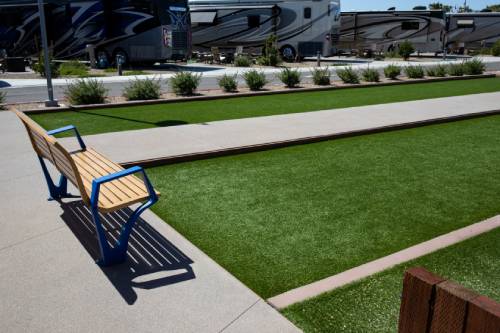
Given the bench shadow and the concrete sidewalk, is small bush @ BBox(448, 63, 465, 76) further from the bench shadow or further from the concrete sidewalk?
the bench shadow

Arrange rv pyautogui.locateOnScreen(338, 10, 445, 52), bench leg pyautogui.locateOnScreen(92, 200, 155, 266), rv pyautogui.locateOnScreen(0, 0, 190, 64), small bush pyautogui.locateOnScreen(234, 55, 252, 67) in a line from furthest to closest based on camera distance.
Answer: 1. rv pyautogui.locateOnScreen(338, 10, 445, 52)
2. small bush pyautogui.locateOnScreen(234, 55, 252, 67)
3. rv pyautogui.locateOnScreen(0, 0, 190, 64)
4. bench leg pyautogui.locateOnScreen(92, 200, 155, 266)

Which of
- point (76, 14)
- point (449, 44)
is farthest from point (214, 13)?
point (449, 44)

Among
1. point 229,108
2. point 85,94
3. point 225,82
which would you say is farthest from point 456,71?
point 85,94

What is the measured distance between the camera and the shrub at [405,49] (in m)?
34.8

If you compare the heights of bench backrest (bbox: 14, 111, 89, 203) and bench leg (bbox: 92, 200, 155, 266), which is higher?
bench backrest (bbox: 14, 111, 89, 203)

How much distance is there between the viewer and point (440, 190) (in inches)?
230

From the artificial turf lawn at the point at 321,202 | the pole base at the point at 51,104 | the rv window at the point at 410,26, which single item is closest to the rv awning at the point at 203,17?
the rv window at the point at 410,26

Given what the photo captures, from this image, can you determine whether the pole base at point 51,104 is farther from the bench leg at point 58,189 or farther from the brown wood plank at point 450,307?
the brown wood plank at point 450,307

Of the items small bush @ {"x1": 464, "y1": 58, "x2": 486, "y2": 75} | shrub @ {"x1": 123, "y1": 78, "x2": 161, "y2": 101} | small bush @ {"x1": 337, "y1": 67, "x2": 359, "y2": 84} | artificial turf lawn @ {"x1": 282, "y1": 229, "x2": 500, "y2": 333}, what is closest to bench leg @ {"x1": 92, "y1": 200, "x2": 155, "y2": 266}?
artificial turf lawn @ {"x1": 282, "y1": 229, "x2": 500, "y2": 333}

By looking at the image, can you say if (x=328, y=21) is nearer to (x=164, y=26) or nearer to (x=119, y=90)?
(x=164, y=26)

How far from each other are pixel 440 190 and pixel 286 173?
1988mm

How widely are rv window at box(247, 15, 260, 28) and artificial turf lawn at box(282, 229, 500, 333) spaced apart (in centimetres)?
2896

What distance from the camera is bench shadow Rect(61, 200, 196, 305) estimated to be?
12.0ft

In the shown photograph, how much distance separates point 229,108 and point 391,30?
29807 millimetres
